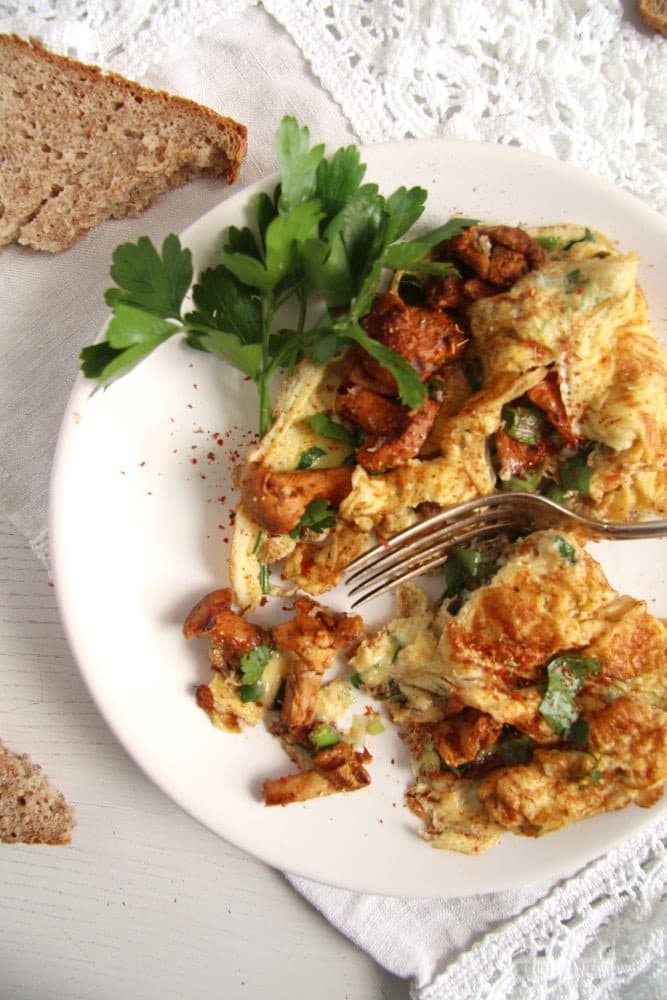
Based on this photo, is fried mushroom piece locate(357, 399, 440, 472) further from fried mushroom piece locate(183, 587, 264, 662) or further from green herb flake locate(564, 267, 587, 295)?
fried mushroom piece locate(183, 587, 264, 662)

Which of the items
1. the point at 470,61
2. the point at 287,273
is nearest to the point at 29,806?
the point at 287,273

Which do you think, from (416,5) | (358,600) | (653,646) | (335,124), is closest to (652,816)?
(653,646)

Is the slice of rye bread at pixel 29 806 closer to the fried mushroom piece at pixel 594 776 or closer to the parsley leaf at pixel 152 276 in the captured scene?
the fried mushroom piece at pixel 594 776

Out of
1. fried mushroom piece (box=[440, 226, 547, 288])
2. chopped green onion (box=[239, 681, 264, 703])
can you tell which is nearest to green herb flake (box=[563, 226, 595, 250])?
fried mushroom piece (box=[440, 226, 547, 288])

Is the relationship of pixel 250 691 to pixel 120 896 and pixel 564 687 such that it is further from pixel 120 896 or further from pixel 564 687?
pixel 120 896

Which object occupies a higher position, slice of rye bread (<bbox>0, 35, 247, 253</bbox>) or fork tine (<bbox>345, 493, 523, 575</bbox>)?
slice of rye bread (<bbox>0, 35, 247, 253</bbox>)

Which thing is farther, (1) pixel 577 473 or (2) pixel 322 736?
(2) pixel 322 736
